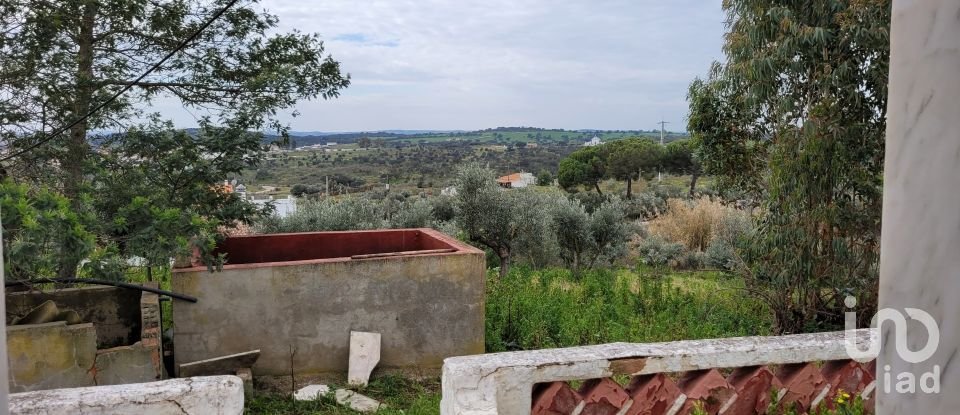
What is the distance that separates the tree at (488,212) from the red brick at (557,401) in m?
10.2

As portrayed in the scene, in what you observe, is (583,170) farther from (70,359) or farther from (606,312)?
(70,359)

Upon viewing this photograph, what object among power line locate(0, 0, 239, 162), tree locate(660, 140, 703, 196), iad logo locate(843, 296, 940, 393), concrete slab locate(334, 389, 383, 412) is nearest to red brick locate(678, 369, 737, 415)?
iad logo locate(843, 296, 940, 393)

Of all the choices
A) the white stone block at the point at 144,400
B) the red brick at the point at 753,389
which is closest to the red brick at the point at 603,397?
the red brick at the point at 753,389

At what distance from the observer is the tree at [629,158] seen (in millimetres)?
31875

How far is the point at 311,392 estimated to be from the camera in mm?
6324

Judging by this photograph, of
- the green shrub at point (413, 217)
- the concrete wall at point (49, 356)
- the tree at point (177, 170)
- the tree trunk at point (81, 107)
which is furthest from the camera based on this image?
the green shrub at point (413, 217)

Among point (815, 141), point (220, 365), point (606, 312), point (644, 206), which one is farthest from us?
point (644, 206)

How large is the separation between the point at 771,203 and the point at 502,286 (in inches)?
159

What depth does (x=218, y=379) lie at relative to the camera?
2535mm

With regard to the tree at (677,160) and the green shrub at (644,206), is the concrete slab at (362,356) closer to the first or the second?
the green shrub at (644,206)

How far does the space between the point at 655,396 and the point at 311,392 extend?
4403 millimetres

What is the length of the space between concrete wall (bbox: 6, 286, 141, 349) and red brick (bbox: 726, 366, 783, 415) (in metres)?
5.85

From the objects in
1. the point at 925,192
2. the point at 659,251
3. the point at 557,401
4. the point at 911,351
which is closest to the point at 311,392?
the point at 557,401

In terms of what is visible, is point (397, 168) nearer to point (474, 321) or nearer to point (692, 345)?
point (474, 321)
